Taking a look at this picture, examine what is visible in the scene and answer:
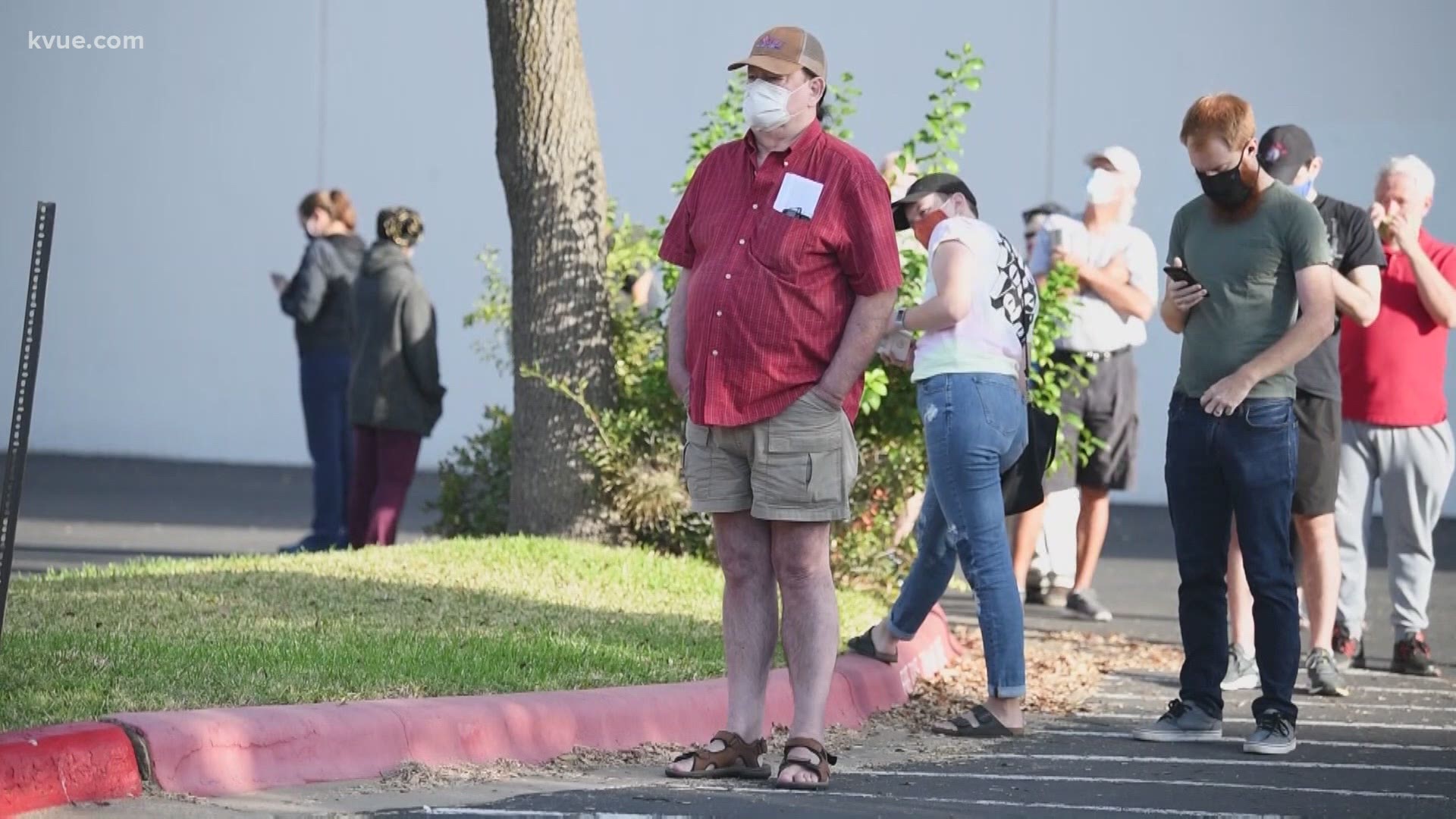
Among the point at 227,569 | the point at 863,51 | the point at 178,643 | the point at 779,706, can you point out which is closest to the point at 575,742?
the point at 779,706

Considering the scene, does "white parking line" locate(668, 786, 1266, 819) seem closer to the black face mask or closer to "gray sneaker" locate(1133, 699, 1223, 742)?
"gray sneaker" locate(1133, 699, 1223, 742)

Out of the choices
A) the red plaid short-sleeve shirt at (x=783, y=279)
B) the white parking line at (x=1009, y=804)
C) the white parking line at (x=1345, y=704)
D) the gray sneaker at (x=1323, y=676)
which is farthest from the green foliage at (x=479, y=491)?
the white parking line at (x=1009, y=804)

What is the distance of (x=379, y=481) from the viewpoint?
35.6 feet

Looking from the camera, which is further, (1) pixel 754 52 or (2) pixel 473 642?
(2) pixel 473 642

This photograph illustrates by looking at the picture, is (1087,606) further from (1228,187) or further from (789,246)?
(789,246)

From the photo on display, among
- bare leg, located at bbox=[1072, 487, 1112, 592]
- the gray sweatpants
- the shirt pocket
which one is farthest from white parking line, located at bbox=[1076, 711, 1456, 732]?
bare leg, located at bbox=[1072, 487, 1112, 592]

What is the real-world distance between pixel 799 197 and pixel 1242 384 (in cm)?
172

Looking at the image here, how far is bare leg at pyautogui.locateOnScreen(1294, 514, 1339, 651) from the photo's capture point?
7629 millimetres

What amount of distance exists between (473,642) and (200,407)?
1303 cm

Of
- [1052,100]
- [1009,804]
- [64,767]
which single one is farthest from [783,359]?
[1052,100]

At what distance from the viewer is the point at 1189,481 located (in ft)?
21.2

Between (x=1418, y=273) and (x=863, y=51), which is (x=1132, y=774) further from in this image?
(x=863, y=51)

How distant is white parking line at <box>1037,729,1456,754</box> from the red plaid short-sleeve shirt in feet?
6.38

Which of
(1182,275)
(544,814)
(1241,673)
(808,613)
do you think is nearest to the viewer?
(544,814)
